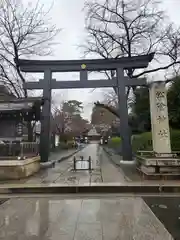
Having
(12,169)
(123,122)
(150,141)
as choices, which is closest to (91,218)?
(12,169)

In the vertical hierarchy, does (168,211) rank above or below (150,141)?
below

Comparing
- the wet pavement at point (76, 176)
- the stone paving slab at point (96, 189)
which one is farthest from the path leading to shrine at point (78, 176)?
the stone paving slab at point (96, 189)

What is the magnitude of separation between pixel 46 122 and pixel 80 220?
11.1 meters

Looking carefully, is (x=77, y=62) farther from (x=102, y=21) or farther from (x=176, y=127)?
(x=102, y=21)

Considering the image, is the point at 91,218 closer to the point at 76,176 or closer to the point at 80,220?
the point at 80,220

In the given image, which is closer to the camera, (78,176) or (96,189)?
(96,189)

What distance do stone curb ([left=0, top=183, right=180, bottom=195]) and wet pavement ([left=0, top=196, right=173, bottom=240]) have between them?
120 centimetres

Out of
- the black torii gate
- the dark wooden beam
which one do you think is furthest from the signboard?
the dark wooden beam

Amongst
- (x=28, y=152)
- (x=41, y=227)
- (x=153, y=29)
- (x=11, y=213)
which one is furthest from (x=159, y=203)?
(x=153, y=29)

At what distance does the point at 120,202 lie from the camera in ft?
24.0

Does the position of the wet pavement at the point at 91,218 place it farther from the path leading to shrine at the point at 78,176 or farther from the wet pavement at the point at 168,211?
the path leading to shrine at the point at 78,176

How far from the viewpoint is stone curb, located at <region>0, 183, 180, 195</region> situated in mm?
8828

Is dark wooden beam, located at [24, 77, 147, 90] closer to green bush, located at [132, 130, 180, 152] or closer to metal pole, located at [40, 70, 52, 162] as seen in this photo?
metal pole, located at [40, 70, 52, 162]

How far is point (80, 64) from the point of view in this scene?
1656 centimetres
